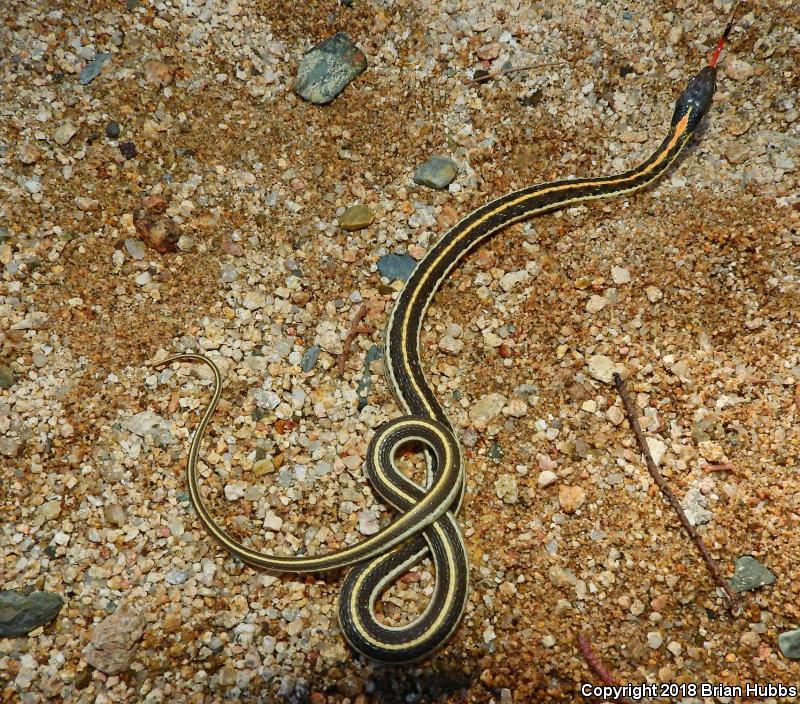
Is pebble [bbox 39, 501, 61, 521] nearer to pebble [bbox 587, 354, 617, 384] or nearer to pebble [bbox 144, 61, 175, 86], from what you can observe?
pebble [bbox 144, 61, 175, 86]

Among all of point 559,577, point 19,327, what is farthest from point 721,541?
point 19,327

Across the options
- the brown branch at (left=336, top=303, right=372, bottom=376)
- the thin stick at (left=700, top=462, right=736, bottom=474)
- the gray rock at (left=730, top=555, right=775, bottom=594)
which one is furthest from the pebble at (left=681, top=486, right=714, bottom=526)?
the brown branch at (left=336, top=303, right=372, bottom=376)

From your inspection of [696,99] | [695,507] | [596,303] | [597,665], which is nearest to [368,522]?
[597,665]

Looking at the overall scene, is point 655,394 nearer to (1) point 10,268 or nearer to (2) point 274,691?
(2) point 274,691

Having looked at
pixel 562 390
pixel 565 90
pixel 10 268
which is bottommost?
pixel 562 390

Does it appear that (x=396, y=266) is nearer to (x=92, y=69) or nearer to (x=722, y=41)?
(x=92, y=69)

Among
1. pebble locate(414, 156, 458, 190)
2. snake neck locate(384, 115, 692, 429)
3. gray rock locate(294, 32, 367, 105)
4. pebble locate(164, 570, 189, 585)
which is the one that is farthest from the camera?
gray rock locate(294, 32, 367, 105)
